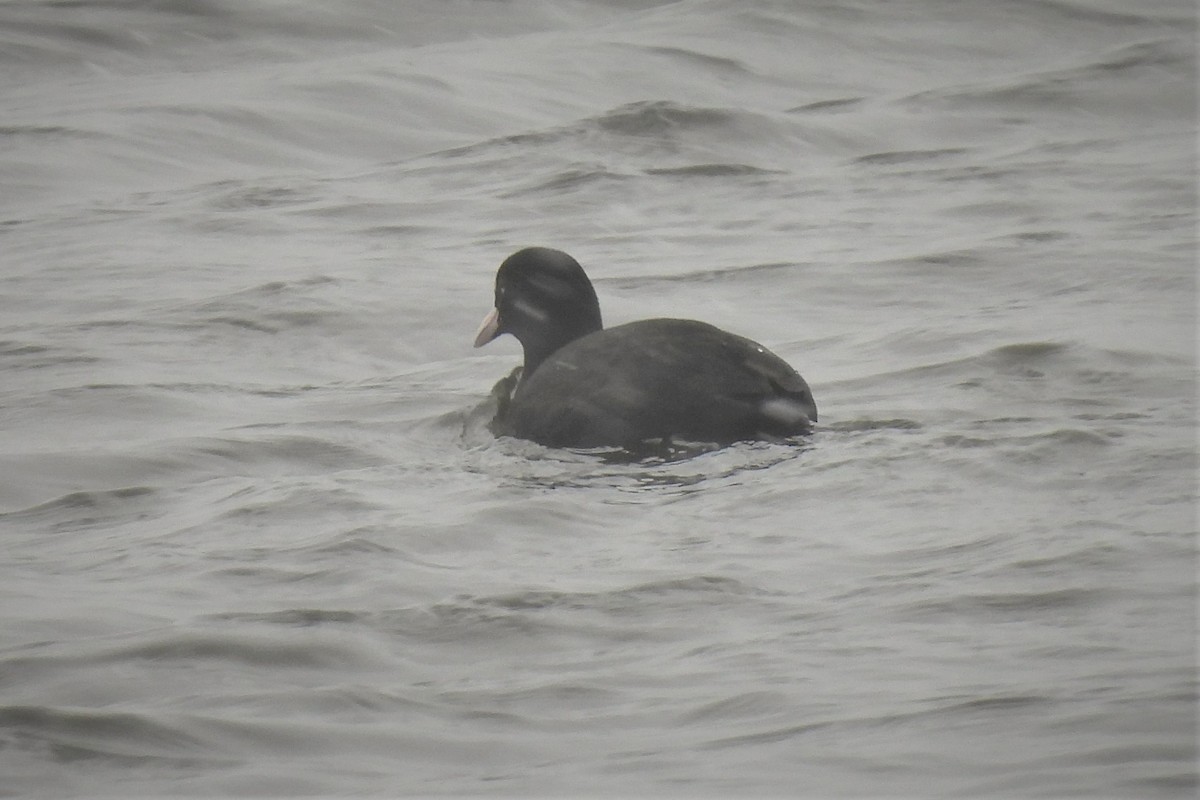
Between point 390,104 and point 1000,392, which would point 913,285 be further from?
point 390,104

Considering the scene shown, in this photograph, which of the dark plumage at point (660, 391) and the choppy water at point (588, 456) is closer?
the choppy water at point (588, 456)

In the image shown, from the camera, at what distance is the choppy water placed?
16.8 feet

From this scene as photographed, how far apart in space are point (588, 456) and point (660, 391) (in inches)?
15.8

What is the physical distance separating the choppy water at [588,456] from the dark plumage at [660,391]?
Answer: 132mm

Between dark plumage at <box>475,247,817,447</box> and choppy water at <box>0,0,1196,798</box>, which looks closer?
choppy water at <box>0,0,1196,798</box>

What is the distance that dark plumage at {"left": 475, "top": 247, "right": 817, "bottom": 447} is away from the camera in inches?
306

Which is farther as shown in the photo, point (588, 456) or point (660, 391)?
point (588, 456)

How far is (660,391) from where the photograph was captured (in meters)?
7.78

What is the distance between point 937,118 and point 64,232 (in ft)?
21.2

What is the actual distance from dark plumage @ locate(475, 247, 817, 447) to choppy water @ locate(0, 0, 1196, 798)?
0.43 ft

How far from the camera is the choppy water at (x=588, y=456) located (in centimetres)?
511

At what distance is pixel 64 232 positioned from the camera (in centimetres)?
1318

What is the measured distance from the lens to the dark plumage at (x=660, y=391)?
7773 mm

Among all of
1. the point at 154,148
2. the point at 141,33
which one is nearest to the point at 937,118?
the point at 154,148
